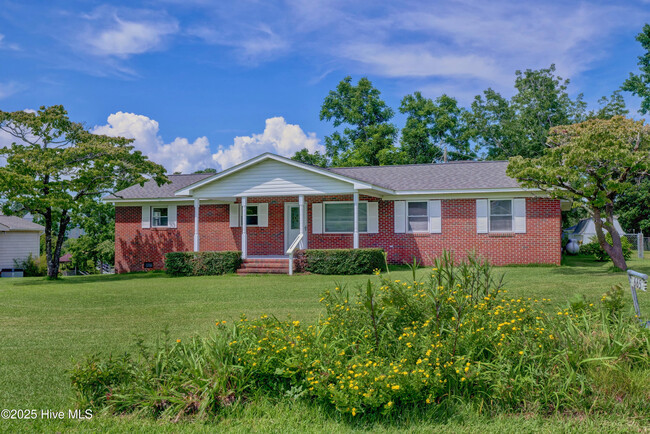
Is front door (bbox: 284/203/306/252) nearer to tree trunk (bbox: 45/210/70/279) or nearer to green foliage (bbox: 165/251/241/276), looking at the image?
green foliage (bbox: 165/251/241/276)

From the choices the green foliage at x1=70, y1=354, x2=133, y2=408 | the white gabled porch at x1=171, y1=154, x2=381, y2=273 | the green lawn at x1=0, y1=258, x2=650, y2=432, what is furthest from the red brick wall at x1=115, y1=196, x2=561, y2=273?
the green foliage at x1=70, y1=354, x2=133, y2=408

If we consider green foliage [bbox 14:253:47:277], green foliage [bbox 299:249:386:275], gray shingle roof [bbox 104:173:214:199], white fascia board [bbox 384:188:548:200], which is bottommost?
green foliage [bbox 14:253:47:277]

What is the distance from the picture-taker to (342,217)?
802 inches

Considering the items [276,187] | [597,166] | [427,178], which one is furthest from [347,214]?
[597,166]

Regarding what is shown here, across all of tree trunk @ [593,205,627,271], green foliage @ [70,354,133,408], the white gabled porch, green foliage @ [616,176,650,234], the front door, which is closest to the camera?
green foliage @ [70,354,133,408]

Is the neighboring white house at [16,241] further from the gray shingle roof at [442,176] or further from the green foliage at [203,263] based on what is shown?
the gray shingle roof at [442,176]

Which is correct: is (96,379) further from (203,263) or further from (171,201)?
(171,201)

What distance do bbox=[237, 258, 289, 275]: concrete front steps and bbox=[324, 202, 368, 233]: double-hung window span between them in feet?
9.48

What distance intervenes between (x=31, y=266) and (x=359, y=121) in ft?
78.7

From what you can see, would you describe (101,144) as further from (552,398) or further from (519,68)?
(519,68)

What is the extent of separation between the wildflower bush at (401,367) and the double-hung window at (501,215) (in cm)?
1419

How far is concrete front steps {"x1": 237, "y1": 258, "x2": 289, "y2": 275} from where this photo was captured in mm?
18094

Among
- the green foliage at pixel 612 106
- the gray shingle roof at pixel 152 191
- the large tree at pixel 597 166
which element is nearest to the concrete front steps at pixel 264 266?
the gray shingle roof at pixel 152 191

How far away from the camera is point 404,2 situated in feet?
36.9
